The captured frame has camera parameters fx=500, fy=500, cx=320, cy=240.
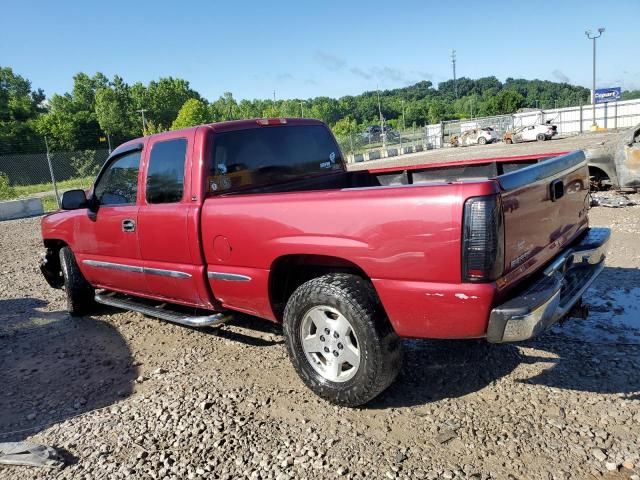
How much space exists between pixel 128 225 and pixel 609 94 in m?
59.0

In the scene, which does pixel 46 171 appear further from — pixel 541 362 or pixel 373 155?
pixel 541 362

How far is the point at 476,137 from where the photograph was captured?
39.8 metres

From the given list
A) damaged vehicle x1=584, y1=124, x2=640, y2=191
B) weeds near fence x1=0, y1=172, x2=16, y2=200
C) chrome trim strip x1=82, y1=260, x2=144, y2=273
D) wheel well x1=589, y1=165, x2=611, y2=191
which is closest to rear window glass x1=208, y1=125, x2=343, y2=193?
chrome trim strip x1=82, y1=260, x2=144, y2=273

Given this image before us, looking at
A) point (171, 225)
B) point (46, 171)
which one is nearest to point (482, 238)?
point (171, 225)

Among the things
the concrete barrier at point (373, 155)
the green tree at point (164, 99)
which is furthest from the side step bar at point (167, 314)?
the green tree at point (164, 99)

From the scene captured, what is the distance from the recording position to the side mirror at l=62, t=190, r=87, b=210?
15.8ft

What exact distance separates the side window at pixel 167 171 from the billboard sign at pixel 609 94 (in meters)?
56.5

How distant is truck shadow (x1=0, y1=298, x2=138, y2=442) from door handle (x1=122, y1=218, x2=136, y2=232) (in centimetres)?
111

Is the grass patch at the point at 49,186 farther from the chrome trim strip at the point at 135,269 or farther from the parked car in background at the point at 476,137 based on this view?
the parked car in background at the point at 476,137

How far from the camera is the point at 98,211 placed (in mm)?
4828

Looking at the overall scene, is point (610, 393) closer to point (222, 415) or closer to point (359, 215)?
point (359, 215)

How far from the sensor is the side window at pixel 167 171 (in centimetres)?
400

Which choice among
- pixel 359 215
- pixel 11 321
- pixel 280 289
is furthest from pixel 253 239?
pixel 11 321

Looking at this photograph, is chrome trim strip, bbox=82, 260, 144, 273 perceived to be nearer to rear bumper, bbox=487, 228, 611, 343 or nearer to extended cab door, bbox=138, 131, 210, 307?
extended cab door, bbox=138, 131, 210, 307
